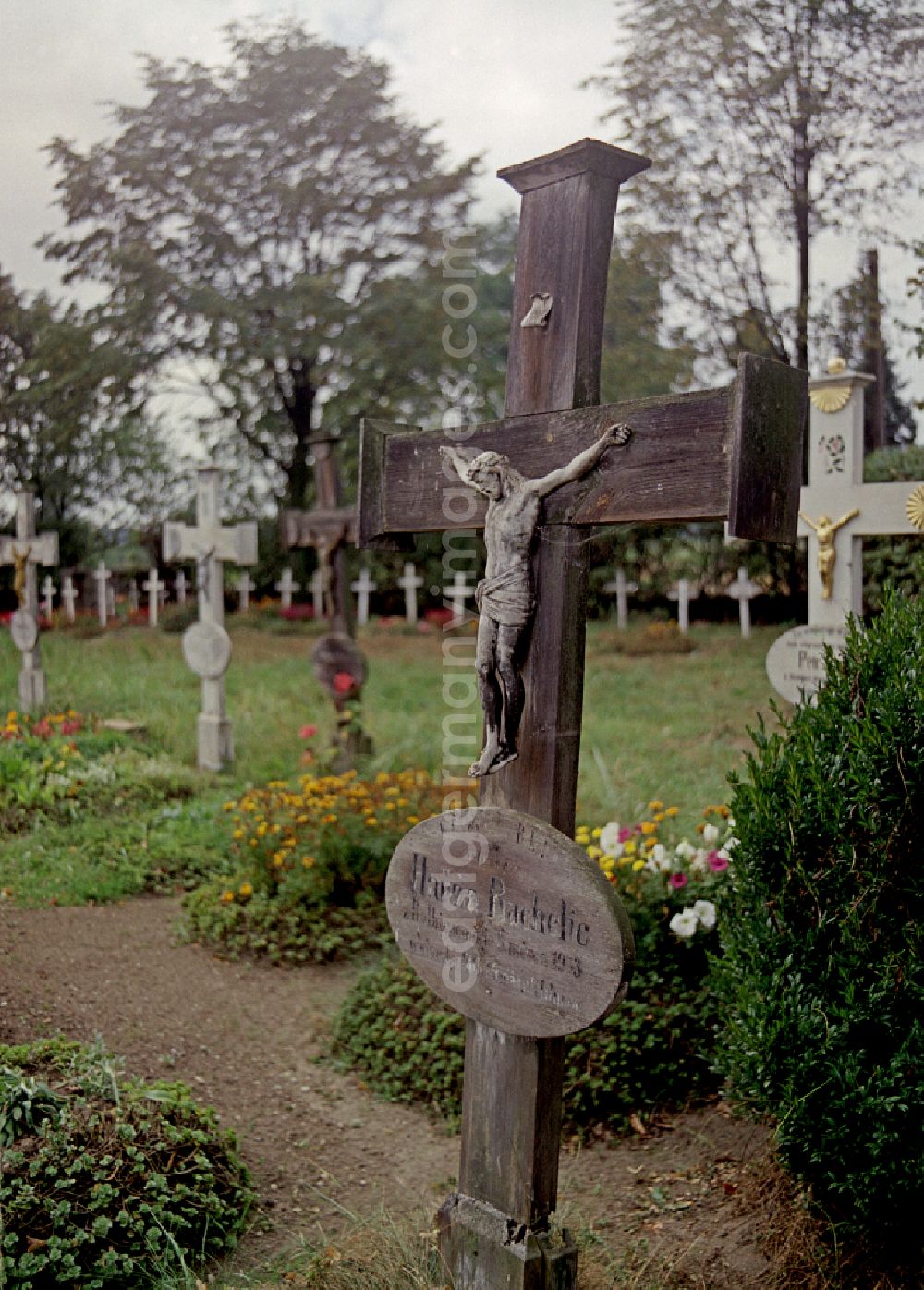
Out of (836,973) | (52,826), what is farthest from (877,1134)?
(52,826)

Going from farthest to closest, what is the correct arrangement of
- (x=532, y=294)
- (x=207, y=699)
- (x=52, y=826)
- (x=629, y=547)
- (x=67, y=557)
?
1. (x=629, y=547)
2. (x=67, y=557)
3. (x=207, y=699)
4. (x=52, y=826)
5. (x=532, y=294)

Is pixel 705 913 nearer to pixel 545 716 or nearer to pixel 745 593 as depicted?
pixel 545 716

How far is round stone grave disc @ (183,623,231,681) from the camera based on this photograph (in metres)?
8.73

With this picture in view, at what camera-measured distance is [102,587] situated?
11773 millimetres

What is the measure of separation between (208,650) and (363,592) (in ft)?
26.1

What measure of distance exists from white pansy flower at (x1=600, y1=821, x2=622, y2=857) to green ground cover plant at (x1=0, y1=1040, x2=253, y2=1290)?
6.15 ft

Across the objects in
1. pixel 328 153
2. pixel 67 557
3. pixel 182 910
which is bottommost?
pixel 182 910

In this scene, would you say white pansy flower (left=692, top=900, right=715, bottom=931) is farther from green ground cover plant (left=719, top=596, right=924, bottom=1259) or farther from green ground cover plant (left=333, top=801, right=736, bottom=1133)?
green ground cover plant (left=719, top=596, right=924, bottom=1259)

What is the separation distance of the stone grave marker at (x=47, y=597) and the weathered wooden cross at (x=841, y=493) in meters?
6.44

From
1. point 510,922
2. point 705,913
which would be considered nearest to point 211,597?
point 705,913

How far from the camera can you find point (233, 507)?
17.2 m

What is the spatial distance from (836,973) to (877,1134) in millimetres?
351

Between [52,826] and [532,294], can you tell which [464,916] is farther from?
[52,826]

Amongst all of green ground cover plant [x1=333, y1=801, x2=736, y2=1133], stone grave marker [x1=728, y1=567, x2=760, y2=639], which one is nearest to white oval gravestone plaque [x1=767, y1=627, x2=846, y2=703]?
green ground cover plant [x1=333, y1=801, x2=736, y2=1133]
